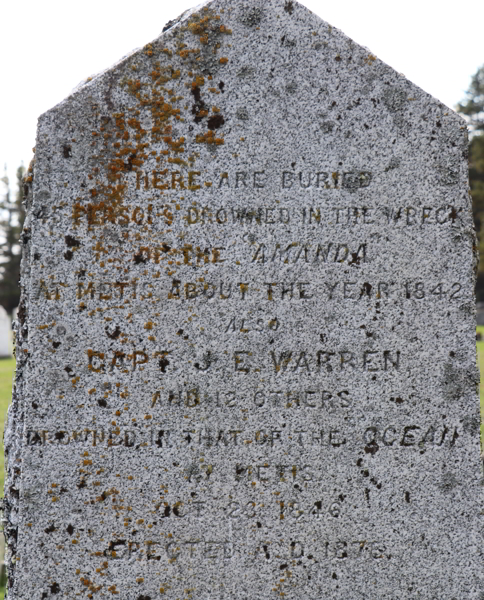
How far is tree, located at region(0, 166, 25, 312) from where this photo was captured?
1251 inches

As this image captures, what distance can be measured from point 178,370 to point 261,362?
371 mm

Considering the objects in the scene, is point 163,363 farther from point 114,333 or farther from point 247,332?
→ point 247,332

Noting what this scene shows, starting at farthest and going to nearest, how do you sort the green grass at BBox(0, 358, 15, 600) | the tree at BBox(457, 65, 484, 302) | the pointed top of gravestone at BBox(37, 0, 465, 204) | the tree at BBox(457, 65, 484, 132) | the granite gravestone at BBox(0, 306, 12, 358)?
the tree at BBox(457, 65, 484, 132), the tree at BBox(457, 65, 484, 302), the granite gravestone at BBox(0, 306, 12, 358), the green grass at BBox(0, 358, 15, 600), the pointed top of gravestone at BBox(37, 0, 465, 204)

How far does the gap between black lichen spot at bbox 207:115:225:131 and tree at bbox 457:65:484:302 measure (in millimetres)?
21420

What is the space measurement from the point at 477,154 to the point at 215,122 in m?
27.9

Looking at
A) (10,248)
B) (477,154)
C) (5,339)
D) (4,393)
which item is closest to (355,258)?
(4,393)

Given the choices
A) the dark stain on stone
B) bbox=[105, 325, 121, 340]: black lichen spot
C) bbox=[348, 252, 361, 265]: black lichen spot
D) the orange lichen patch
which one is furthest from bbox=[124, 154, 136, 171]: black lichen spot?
bbox=[348, 252, 361, 265]: black lichen spot

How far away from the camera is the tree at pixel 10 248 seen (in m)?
31.8

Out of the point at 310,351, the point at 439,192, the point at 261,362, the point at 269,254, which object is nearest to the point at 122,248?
the point at 269,254

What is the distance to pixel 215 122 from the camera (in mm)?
2281

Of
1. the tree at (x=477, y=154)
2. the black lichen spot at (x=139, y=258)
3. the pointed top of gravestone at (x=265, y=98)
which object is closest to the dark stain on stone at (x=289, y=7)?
the pointed top of gravestone at (x=265, y=98)

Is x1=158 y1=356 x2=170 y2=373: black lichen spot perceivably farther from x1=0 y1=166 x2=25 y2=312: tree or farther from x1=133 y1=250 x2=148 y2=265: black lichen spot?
x1=0 y1=166 x2=25 y2=312: tree

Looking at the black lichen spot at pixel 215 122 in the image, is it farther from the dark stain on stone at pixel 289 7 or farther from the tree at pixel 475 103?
the tree at pixel 475 103

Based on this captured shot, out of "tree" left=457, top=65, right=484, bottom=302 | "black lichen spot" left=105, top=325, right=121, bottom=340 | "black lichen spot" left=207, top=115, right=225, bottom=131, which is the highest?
"tree" left=457, top=65, right=484, bottom=302
